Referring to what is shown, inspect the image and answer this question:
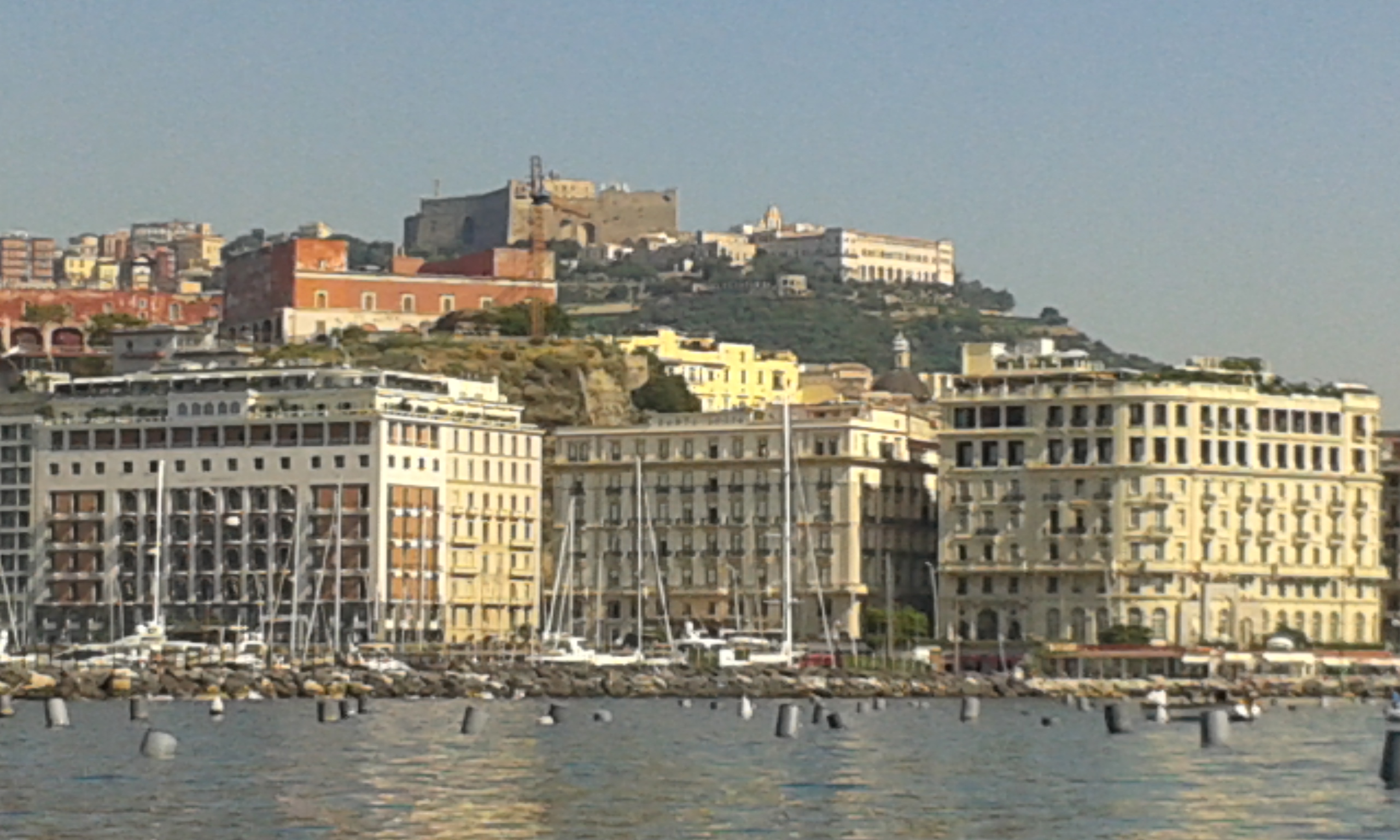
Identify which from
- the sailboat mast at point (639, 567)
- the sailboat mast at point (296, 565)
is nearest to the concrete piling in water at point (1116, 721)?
the sailboat mast at point (639, 567)

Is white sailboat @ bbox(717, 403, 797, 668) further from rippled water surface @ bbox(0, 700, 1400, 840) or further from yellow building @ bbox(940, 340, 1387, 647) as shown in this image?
rippled water surface @ bbox(0, 700, 1400, 840)

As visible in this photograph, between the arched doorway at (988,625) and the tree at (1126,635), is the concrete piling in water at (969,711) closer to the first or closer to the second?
the tree at (1126,635)

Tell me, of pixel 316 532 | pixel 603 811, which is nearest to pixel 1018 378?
pixel 316 532

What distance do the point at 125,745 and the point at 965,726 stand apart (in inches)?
1187

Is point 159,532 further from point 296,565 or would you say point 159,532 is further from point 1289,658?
point 1289,658

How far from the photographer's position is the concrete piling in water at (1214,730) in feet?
268

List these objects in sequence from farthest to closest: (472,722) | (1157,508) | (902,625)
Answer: (902,625) < (1157,508) < (472,722)

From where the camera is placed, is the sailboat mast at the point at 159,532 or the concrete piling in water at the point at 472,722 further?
the sailboat mast at the point at 159,532

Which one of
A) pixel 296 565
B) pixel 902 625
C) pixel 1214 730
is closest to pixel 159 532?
pixel 296 565

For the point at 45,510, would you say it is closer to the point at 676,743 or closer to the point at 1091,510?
the point at 1091,510

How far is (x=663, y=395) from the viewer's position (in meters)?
192

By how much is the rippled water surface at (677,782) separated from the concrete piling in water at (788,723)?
0.53 metres

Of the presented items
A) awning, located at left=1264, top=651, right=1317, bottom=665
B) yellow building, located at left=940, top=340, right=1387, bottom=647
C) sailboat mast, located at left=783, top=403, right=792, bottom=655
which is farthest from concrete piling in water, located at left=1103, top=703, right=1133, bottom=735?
yellow building, located at left=940, top=340, right=1387, bottom=647

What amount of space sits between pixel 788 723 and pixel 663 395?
4158 inches
